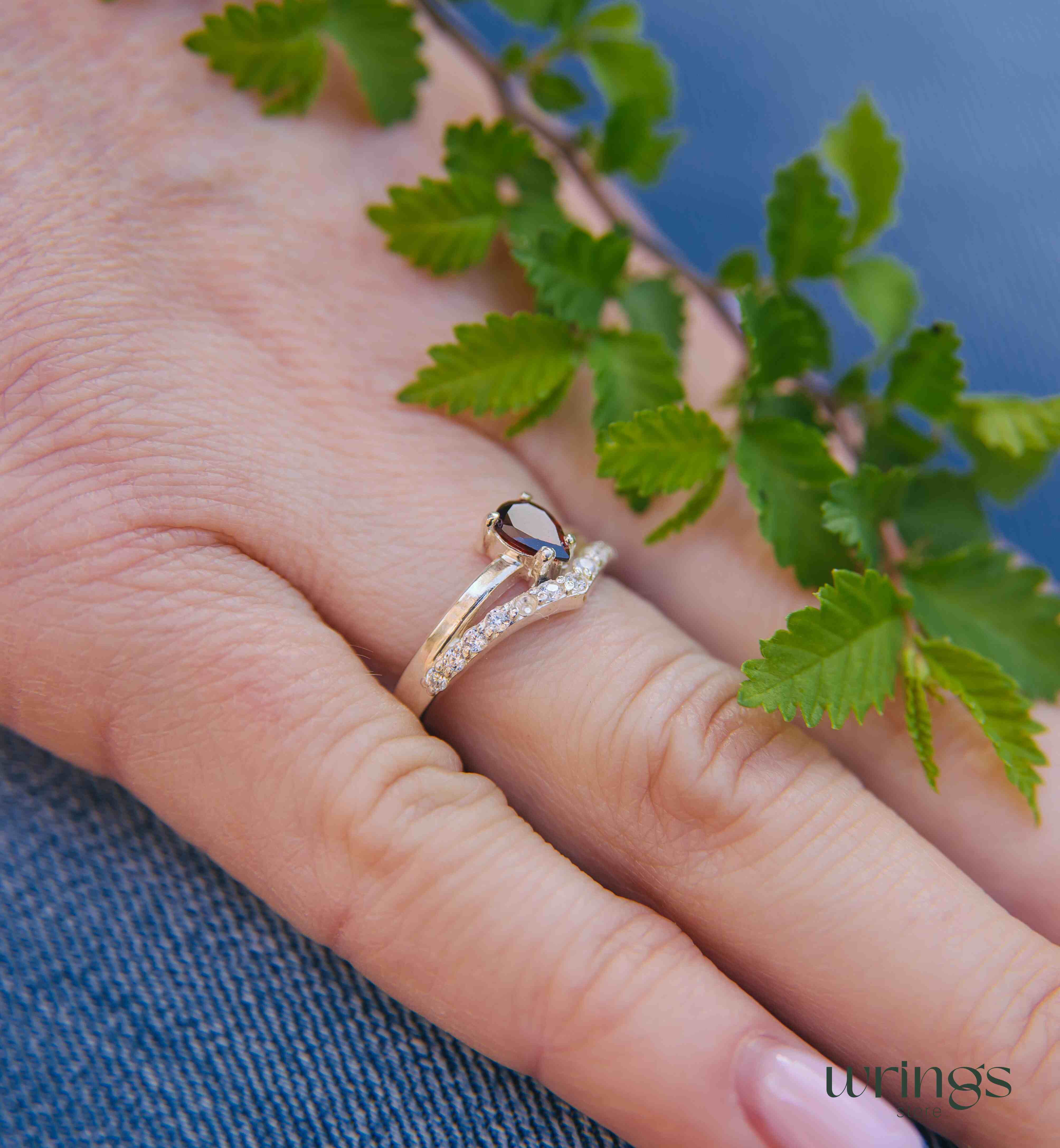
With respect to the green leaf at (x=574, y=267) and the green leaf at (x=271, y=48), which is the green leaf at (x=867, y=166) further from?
the green leaf at (x=271, y=48)

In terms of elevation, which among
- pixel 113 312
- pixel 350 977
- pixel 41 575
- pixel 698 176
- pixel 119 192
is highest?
pixel 698 176

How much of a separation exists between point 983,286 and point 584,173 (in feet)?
3.18

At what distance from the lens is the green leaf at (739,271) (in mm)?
1465

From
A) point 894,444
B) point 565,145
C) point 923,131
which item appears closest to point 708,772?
point 894,444

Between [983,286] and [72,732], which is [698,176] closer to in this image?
[983,286]

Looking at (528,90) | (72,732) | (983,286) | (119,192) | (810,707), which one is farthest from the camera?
(983,286)

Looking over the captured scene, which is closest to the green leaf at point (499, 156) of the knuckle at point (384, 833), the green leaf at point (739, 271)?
the green leaf at point (739, 271)

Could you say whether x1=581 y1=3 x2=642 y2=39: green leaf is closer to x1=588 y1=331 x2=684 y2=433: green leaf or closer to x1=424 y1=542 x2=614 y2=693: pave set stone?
x1=588 y1=331 x2=684 y2=433: green leaf

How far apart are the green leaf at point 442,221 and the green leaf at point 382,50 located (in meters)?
0.22

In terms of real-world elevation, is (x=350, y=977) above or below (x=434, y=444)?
below

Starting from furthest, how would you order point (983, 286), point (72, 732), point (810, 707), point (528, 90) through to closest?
1. point (983, 286)
2. point (528, 90)
3. point (72, 732)
4. point (810, 707)

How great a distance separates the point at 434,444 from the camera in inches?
49.7

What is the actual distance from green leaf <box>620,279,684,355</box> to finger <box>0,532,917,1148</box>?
63 cm

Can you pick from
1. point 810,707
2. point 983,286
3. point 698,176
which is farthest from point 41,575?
point 983,286
